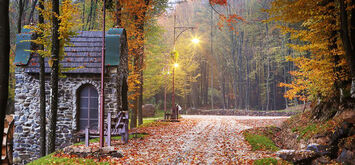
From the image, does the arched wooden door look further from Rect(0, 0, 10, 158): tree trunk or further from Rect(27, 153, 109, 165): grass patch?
Rect(0, 0, 10, 158): tree trunk

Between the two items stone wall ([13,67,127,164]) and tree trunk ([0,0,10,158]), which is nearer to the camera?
tree trunk ([0,0,10,158])

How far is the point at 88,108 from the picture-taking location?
46.5ft

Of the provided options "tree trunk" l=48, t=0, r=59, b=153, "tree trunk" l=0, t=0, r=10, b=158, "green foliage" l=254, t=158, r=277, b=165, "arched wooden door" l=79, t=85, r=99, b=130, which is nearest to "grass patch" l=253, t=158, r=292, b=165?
"green foliage" l=254, t=158, r=277, b=165

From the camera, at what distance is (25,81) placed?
1409 cm

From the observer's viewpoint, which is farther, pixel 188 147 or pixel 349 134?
pixel 188 147

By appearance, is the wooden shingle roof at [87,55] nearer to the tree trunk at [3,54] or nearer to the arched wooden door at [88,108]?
the arched wooden door at [88,108]

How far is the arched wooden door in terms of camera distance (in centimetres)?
1418

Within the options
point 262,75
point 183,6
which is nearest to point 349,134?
point 262,75

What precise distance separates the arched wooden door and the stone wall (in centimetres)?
32

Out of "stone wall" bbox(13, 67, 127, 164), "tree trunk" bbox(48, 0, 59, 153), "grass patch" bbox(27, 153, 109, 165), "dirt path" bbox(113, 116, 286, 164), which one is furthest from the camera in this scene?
"stone wall" bbox(13, 67, 127, 164)

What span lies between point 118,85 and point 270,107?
85.9 ft

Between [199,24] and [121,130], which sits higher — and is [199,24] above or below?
above

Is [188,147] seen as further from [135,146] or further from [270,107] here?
[270,107]

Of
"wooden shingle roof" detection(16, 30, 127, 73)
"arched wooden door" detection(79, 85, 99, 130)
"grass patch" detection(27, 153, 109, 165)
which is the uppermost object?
"wooden shingle roof" detection(16, 30, 127, 73)
